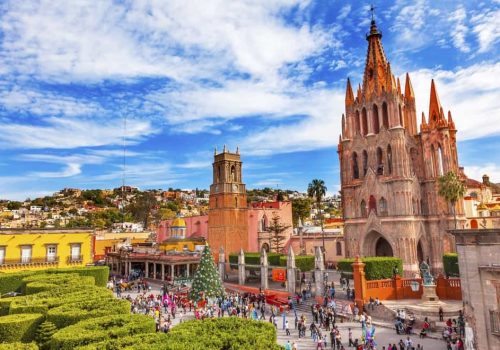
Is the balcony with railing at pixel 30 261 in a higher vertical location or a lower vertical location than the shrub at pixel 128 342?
higher

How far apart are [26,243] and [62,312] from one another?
24095 mm

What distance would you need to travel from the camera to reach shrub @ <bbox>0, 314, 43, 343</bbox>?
14898mm

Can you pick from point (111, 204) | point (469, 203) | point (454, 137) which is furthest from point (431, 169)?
point (111, 204)

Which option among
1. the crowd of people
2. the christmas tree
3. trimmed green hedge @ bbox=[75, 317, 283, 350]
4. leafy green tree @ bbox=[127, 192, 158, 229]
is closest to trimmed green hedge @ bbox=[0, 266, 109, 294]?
the crowd of people

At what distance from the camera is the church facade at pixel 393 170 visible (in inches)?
1559

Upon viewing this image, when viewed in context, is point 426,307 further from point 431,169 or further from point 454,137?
point 454,137

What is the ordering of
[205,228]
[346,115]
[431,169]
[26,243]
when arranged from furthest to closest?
[205,228] < [346,115] < [431,169] < [26,243]

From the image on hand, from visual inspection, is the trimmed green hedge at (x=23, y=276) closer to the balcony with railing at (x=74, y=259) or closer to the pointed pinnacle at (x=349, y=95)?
the balcony with railing at (x=74, y=259)

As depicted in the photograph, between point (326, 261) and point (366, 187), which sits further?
point (326, 261)

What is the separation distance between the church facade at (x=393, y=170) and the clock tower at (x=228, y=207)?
57.3ft

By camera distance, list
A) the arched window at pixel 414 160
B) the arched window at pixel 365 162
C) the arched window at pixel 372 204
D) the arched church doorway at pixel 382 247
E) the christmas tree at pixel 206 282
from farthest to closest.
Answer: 1. the arched window at pixel 365 162
2. the arched window at pixel 414 160
3. the arched church doorway at pixel 382 247
4. the arched window at pixel 372 204
5. the christmas tree at pixel 206 282

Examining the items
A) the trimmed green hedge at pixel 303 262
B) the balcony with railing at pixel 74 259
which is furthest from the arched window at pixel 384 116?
the balcony with railing at pixel 74 259

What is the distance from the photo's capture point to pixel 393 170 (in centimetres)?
4038

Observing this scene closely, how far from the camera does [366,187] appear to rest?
42.7m
